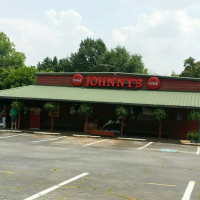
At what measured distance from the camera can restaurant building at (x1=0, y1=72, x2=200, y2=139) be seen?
971 inches

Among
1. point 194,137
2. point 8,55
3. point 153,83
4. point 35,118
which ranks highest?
point 8,55

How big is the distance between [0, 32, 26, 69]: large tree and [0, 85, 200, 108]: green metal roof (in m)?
37.0

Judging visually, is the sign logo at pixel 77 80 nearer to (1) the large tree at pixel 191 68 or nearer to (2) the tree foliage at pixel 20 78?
(2) the tree foliage at pixel 20 78

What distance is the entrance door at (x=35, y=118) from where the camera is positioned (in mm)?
28156

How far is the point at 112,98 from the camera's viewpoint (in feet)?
81.4

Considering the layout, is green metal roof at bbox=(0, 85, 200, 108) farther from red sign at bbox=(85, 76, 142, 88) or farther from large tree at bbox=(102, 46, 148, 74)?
large tree at bbox=(102, 46, 148, 74)

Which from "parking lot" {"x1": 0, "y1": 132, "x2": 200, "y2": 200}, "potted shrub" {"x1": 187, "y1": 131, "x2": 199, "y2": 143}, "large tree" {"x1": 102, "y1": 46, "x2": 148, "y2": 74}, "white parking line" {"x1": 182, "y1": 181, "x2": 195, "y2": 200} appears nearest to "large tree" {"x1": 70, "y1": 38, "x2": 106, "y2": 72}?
"large tree" {"x1": 102, "y1": 46, "x2": 148, "y2": 74}

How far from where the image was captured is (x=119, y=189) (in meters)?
8.26

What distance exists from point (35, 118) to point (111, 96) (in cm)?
781

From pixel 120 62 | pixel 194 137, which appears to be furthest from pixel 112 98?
pixel 120 62

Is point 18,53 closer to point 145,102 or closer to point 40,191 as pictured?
point 145,102

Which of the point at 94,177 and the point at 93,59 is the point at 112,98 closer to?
the point at 94,177

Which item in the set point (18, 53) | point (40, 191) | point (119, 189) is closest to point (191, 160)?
point (119, 189)

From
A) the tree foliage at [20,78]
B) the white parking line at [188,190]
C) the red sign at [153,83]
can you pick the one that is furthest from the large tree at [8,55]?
the white parking line at [188,190]
